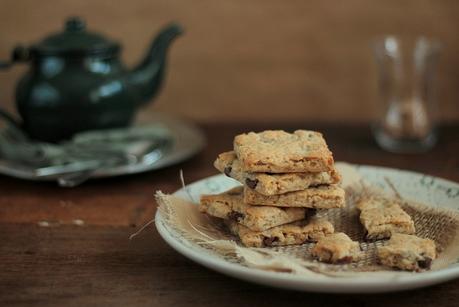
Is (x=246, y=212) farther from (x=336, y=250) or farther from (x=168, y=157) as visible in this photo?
(x=168, y=157)

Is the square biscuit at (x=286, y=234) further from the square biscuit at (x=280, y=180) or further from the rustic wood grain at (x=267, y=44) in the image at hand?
the rustic wood grain at (x=267, y=44)

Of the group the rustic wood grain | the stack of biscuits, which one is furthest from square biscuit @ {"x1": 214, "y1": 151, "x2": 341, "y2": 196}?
the rustic wood grain

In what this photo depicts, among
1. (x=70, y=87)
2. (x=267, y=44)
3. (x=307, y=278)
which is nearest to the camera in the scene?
(x=307, y=278)

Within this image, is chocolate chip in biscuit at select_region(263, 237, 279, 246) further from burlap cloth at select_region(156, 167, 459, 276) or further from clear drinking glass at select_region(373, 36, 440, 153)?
clear drinking glass at select_region(373, 36, 440, 153)

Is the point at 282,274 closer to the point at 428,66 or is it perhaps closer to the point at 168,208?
the point at 168,208

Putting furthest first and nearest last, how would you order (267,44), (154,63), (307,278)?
(267,44) < (154,63) < (307,278)

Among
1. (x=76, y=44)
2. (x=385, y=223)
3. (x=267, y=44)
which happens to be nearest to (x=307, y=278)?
(x=385, y=223)

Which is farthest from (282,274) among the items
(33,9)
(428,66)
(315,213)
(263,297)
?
(33,9)
